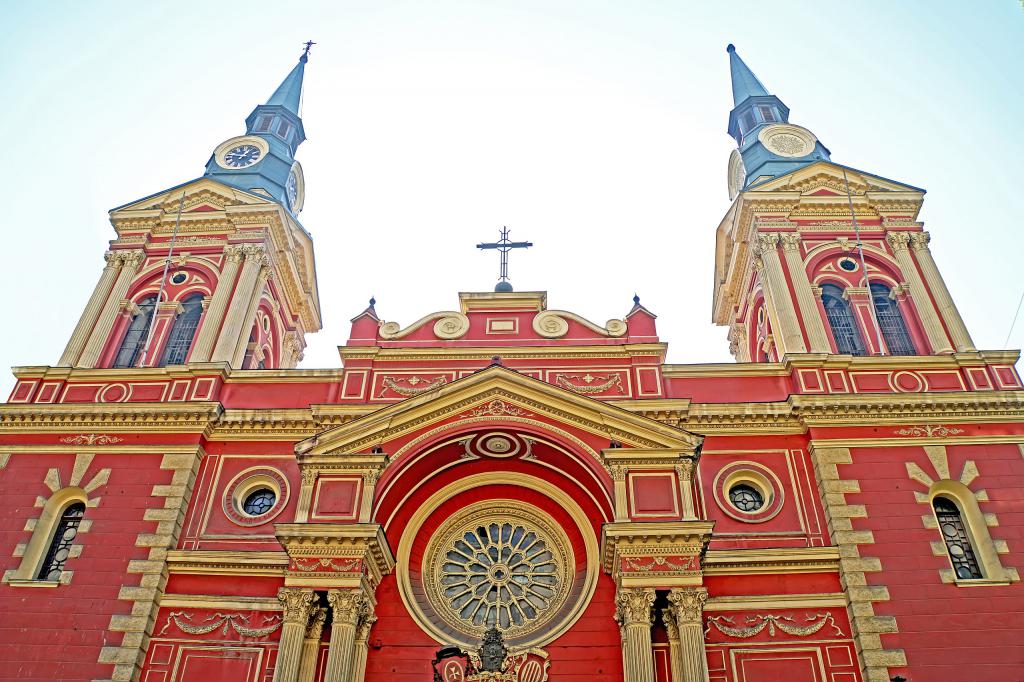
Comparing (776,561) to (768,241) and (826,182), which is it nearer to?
(768,241)

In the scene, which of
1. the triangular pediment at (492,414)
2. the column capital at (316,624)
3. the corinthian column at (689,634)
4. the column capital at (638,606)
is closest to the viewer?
the corinthian column at (689,634)

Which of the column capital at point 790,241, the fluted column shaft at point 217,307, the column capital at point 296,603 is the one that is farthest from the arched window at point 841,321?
the fluted column shaft at point 217,307

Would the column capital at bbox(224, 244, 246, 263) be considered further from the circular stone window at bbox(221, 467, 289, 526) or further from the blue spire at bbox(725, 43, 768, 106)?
the blue spire at bbox(725, 43, 768, 106)

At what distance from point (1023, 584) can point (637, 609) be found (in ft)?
26.0

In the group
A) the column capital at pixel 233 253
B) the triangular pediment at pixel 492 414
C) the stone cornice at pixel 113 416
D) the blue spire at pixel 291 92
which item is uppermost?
the blue spire at pixel 291 92

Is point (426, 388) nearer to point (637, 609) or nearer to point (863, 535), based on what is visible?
point (637, 609)

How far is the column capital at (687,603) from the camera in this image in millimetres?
16547

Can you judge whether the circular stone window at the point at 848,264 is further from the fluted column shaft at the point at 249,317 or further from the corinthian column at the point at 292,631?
the corinthian column at the point at 292,631

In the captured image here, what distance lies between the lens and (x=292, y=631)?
661 inches

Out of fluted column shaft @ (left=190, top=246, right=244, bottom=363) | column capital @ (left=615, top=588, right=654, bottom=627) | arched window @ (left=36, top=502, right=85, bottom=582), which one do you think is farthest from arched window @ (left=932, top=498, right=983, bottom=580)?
arched window @ (left=36, top=502, right=85, bottom=582)

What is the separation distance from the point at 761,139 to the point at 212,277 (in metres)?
18.0

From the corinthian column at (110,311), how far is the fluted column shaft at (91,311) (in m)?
0.11

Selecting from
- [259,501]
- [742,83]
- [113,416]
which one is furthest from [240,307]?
[742,83]

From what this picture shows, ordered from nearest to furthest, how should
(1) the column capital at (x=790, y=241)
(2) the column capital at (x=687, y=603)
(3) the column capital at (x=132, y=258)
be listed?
(2) the column capital at (x=687, y=603) < (1) the column capital at (x=790, y=241) < (3) the column capital at (x=132, y=258)
